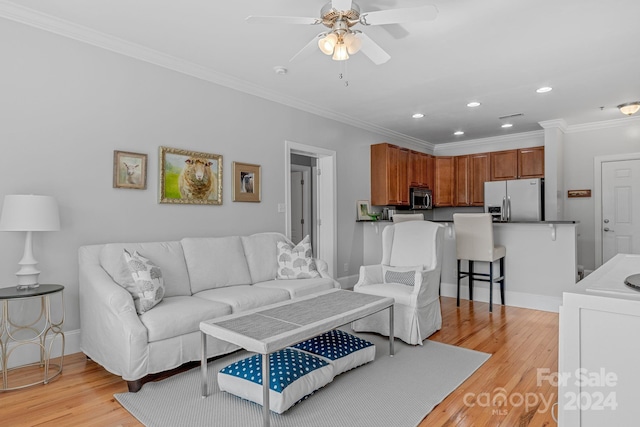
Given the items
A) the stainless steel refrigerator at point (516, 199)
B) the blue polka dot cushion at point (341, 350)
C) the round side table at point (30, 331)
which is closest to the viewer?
the round side table at point (30, 331)

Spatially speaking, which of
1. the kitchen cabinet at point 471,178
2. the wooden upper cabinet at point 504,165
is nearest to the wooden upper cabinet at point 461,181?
the kitchen cabinet at point 471,178

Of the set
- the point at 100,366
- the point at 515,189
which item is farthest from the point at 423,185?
the point at 100,366

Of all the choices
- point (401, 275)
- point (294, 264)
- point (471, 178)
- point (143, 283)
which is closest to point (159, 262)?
point (143, 283)

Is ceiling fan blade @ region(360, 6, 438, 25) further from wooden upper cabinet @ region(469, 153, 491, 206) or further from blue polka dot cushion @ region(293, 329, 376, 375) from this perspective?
wooden upper cabinet @ region(469, 153, 491, 206)

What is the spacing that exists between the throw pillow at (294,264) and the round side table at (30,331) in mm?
1875

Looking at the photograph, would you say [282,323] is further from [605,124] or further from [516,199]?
[605,124]

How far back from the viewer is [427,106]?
5.02 meters

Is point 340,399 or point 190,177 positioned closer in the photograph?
point 340,399

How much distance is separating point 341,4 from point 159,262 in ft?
7.70

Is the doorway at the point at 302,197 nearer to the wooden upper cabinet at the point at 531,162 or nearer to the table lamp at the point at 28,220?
the wooden upper cabinet at the point at 531,162

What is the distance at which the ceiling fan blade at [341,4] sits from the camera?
219 centimetres

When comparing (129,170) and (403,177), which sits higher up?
(403,177)

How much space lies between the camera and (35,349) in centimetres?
278

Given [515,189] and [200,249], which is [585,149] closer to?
[515,189]
